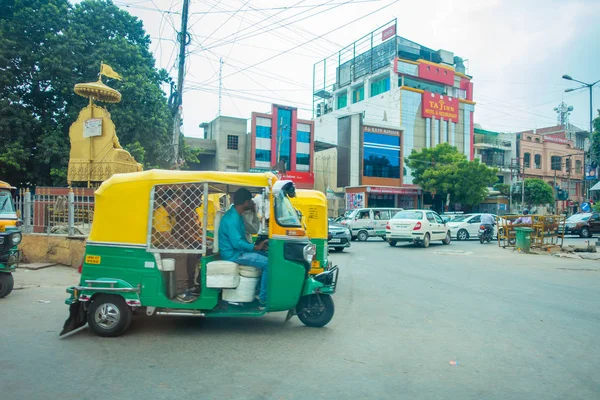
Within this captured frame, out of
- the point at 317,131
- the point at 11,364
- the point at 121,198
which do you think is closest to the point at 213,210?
the point at 121,198

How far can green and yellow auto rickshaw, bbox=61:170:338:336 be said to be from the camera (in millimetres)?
5605

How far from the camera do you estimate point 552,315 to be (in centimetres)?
705

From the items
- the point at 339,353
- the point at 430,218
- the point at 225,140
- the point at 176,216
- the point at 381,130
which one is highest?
the point at 381,130

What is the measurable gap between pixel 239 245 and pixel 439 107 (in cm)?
4898

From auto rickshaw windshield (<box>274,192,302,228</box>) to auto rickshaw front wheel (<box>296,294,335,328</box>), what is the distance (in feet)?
3.44

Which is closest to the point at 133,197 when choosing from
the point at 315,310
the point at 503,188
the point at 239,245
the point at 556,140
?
the point at 239,245

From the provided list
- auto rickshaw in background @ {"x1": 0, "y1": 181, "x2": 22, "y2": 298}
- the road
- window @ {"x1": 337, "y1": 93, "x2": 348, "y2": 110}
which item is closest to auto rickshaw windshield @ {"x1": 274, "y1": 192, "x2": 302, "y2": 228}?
the road

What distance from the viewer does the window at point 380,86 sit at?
4981cm

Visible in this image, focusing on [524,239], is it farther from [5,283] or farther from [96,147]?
[5,283]

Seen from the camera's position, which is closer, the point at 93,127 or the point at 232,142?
the point at 93,127

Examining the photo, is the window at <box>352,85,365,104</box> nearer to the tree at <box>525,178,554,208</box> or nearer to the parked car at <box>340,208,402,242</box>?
the tree at <box>525,178,554,208</box>

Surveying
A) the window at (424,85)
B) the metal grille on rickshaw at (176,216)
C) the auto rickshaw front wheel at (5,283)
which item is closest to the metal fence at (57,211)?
the auto rickshaw front wheel at (5,283)

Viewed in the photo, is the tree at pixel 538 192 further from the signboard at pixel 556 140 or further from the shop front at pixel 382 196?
the shop front at pixel 382 196

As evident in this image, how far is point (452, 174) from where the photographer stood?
38219mm
